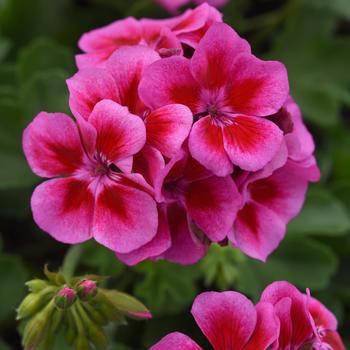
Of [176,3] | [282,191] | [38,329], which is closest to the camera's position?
[38,329]

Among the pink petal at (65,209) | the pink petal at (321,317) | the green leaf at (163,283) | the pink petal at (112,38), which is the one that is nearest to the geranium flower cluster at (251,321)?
the pink petal at (321,317)

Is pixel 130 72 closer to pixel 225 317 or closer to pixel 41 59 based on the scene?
pixel 225 317

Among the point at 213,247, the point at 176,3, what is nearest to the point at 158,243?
the point at 213,247

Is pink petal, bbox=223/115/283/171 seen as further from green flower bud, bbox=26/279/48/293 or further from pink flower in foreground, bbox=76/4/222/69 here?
green flower bud, bbox=26/279/48/293

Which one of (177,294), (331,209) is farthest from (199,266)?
(331,209)

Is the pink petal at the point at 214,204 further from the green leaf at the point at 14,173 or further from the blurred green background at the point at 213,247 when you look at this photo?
the green leaf at the point at 14,173
